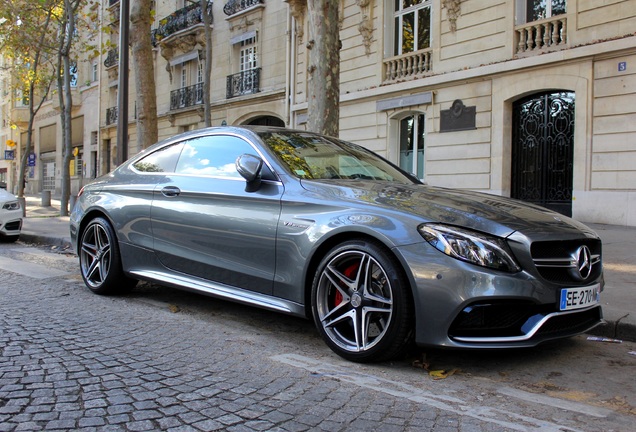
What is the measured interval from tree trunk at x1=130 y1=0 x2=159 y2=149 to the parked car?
7.29 meters

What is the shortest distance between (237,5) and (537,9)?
12632 millimetres

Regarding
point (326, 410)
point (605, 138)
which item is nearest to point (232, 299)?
point (326, 410)

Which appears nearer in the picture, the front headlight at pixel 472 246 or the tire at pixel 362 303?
the front headlight at pixel 472 246

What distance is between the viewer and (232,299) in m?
4.08

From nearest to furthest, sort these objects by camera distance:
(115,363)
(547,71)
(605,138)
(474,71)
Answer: (115,363) < (605,138) < (547,71) < (474,71)

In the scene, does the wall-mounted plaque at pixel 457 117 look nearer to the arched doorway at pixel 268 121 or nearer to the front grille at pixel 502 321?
the arched doorway at pixel 268 121

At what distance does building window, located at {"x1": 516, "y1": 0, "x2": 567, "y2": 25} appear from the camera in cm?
1268

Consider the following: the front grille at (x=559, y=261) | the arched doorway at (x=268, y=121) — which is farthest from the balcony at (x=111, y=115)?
the front grille at (x=559, y=261)

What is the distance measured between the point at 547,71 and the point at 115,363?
12.0m

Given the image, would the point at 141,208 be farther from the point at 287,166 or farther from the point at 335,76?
the point at 335,76

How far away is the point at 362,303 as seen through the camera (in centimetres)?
336

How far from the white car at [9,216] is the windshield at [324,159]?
8.15 m

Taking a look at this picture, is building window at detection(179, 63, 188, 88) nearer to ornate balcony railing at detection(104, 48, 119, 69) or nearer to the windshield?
ornate balcony railing at detection(104, 48, 119, 69)

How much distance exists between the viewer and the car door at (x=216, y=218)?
12.8 feet
